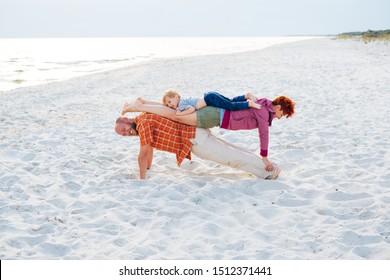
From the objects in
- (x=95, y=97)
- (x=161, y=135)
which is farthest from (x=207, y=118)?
(x=95, y=97)

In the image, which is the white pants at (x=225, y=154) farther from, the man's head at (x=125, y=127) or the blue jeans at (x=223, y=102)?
the man's head at (x=125, y=127)

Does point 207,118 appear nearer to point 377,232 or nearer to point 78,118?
point 377,232

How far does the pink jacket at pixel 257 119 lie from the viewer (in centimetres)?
526

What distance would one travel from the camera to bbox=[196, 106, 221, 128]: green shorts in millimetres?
5508

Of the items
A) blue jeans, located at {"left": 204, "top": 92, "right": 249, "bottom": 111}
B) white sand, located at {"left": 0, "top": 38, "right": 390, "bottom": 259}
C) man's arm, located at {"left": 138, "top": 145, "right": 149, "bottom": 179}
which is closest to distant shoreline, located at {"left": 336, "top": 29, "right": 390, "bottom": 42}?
white sand, located at {"left": 0, "top": 38, "right": 390, "bottom": 259}

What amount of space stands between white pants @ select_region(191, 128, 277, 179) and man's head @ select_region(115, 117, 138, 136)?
84 cm

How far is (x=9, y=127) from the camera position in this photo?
8906mm

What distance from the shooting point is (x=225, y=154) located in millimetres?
5656

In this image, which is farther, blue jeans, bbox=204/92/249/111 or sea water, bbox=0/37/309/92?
sea water, bbox=0/37/309/92

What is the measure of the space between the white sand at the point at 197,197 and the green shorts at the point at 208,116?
0.80m

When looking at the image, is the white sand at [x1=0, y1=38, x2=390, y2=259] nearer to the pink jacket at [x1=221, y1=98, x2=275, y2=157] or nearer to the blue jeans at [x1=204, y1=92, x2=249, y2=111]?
the pink jacket at [x1=221, y1=98, x2=275, y2=157]

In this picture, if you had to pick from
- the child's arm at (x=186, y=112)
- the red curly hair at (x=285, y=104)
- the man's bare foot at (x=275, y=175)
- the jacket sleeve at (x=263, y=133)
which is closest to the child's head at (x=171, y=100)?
the child's arm at (x=186, y=112)

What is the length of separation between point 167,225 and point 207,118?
170 centimetres

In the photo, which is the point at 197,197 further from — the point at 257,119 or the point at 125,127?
the point at 125,127
